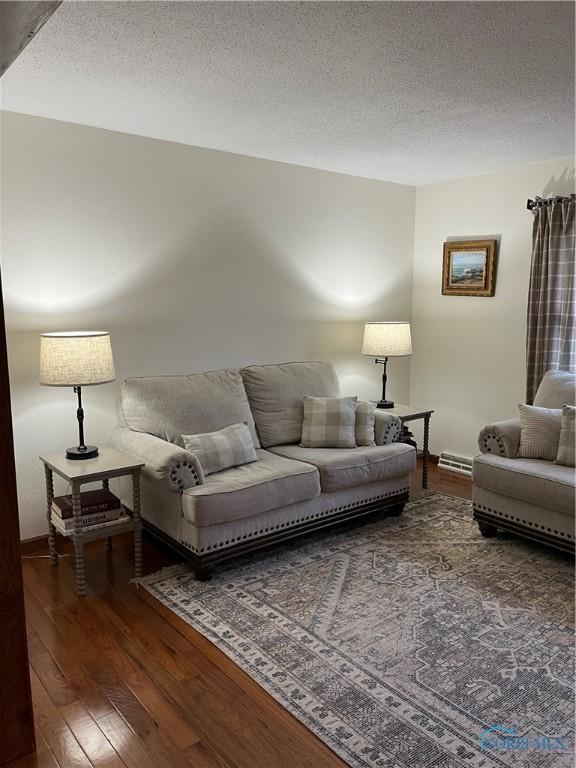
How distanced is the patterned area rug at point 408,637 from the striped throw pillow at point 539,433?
56 centimetres

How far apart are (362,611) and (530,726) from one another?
35.4 inches

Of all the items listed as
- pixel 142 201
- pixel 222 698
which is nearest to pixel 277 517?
pixel 222 698

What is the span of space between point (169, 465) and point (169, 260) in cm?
152

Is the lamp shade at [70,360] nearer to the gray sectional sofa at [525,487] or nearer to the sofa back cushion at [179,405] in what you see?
the sofa back cushion at [179,405]

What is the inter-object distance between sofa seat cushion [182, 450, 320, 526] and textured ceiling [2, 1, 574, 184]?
195cm

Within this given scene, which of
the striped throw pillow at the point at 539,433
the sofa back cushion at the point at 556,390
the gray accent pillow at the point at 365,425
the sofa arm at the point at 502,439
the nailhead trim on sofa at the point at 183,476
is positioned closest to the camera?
the nailhead trim on sofa at the point at 183,476

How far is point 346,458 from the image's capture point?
3.68 meters

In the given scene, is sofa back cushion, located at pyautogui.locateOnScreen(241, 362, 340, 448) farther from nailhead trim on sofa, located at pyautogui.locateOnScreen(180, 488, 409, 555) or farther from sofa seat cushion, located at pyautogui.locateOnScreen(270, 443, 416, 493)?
nailhead trim on sofa, located at pyautogui.locateOnScreen(180, 488, 409, 555)

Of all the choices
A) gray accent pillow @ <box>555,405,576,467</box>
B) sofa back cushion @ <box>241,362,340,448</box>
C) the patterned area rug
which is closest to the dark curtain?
gray accent pillow @ <box>555,405,576,467</box>

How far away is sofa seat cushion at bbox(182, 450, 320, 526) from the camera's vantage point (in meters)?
3.02

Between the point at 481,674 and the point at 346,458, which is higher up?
the point at 346,458

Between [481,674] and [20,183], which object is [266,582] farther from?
[20,183]

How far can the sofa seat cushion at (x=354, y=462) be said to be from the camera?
3.59 metres

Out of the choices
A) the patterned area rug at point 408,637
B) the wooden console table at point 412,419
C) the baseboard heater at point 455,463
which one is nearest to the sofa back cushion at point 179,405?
the patterned area rug at point 408,637
